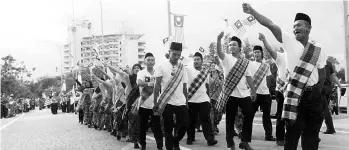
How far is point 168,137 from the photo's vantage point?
24.0 feet

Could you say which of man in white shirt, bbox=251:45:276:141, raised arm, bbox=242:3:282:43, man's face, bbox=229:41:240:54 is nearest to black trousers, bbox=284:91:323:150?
raised arm, bbox=242:3:282:43

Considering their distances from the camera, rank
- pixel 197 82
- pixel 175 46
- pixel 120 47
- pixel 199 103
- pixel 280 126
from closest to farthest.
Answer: pixel 175 46
pixel 280 126
pixel 199 103
pixel 197 82
pixel 120 47

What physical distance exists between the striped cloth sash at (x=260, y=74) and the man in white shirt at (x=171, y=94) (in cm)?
220

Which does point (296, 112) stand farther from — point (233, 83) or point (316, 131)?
point (233, 83)

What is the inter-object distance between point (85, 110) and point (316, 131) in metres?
13.0

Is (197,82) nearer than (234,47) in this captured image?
No

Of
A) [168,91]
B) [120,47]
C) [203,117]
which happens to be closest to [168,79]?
[168,91]

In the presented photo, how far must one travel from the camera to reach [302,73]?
4.81 meters

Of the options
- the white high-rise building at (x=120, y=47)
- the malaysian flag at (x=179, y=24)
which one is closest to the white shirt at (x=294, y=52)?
the malaysian flag at (x=179, y=24)

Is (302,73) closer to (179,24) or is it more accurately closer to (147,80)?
(147,80)

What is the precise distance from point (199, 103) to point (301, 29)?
4476mm

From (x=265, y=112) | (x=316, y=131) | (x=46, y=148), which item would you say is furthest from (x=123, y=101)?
(x=316, y=131)

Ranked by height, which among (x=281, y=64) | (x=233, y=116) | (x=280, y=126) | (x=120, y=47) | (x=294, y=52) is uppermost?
(x=120, y=47)

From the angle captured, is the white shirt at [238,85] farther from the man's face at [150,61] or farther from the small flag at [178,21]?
the small flag at [178,21]
